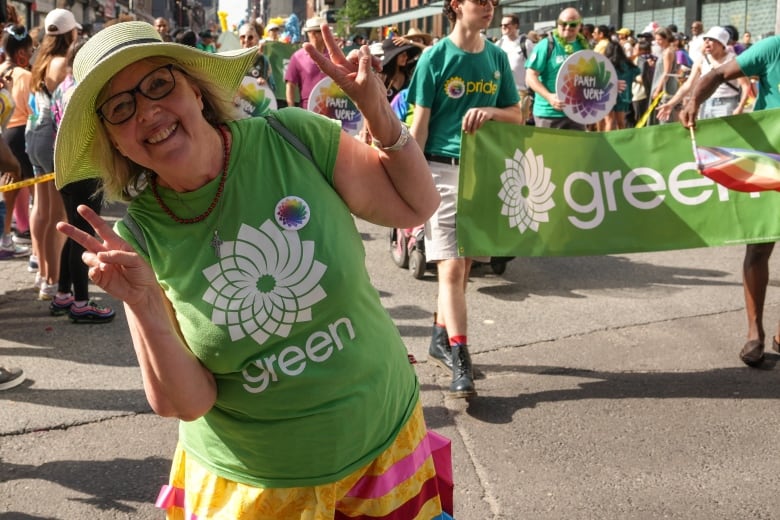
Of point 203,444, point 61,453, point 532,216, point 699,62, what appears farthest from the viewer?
point 699,62

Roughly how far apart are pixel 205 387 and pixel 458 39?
→ 3263mm

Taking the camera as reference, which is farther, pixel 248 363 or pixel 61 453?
pixel 61 453

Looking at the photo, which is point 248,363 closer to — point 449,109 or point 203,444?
point 203,444

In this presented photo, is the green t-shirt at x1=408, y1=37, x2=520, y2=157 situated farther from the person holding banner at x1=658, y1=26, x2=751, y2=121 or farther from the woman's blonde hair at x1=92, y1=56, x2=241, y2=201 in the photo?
the person holding banner at x1=658, y1=26, x2=751, y2=121

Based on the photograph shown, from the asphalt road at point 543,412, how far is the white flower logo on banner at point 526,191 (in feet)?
2.69

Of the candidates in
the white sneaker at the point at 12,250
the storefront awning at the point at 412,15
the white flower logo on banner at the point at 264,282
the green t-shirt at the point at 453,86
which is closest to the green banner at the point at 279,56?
the white sneaker at the point at 12,250

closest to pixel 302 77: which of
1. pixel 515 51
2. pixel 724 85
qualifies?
pixel 515 51

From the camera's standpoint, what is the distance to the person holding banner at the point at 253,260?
190 cm

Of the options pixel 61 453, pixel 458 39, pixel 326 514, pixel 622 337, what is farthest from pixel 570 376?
pixel 326 514

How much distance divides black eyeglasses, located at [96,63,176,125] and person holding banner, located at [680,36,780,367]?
369cm

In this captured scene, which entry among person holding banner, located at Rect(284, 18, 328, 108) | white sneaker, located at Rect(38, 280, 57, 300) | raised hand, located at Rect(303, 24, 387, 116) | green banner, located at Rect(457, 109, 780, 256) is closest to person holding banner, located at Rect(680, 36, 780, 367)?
green banner, located at Rect(457, 109, 780, 256)

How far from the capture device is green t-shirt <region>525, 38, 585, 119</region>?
9.09m

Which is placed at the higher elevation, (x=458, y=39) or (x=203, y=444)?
(x=458, y=39)

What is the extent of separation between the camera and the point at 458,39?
4.80 meters
